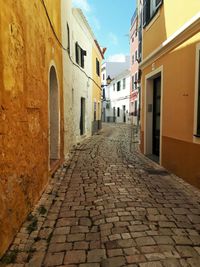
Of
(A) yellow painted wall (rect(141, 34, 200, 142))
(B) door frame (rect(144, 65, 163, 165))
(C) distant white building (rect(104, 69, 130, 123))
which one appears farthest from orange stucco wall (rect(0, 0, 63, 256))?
(C) distant white building (rect(104, 69, 130, 123))

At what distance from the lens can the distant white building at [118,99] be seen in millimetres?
29953

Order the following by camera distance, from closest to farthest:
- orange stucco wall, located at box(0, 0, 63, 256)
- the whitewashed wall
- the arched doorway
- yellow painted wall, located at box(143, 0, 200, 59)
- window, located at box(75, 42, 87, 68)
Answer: orange stucco wall, located at box(0, 0, 63, 256) → yellow painted wall, located at box(143, 0, 200, 59) → the arched doorway → the whitewashed wall → window, located at box(75, 42, 87, 68)

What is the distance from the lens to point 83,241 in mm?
2928

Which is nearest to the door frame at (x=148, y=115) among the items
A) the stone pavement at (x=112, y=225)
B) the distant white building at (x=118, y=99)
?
the stone pavement at (x=112, y=225)

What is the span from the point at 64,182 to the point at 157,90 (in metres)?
4.25

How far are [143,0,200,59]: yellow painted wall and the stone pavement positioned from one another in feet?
11.2

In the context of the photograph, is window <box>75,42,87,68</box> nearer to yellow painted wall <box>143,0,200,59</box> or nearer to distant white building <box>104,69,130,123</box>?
yellow painted wall <box>143,0,200,59</box>

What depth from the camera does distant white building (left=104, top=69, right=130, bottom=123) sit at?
2995 centimetres

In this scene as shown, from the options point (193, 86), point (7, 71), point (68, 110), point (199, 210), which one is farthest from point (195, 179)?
point (68, 110)

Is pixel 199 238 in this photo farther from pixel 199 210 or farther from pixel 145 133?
pixel 145 133

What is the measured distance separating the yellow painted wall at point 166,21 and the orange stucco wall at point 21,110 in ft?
9.26

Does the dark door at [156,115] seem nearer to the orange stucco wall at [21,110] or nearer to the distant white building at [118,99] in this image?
the orange stucco wall at [21,110]

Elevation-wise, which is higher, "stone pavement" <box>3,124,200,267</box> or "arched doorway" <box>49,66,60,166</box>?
"arched doorway" <box>49,66,60,166</box>

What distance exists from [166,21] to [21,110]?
4.74m
